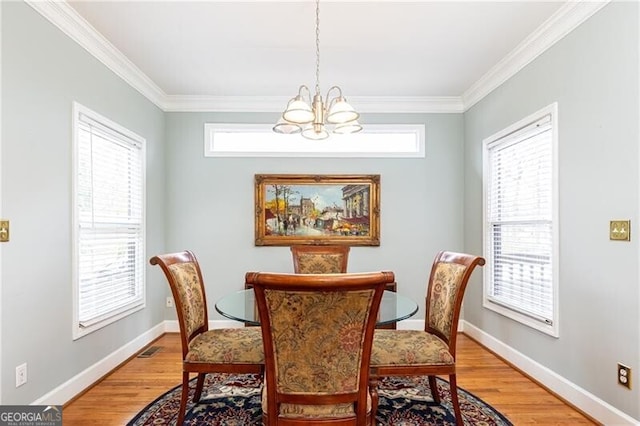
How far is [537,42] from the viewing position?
2.71 meters

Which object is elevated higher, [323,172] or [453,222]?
[323,172]

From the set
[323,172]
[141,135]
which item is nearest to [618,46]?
[323,172]

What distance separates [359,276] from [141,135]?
10.2 ft

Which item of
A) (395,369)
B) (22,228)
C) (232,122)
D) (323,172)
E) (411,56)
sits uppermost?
(411,56)

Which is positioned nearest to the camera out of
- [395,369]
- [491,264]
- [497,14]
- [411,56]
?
[395,369]

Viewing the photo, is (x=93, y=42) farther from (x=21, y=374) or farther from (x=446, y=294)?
(x=446, y=294)

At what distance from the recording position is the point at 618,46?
2.04 metres

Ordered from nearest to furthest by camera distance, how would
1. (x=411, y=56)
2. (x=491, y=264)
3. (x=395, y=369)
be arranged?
(x=395, y=369), (x=411, y=56), (x=491, y=264)

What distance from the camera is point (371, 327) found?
1.42 m

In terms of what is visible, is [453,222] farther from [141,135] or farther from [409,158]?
[141,135]

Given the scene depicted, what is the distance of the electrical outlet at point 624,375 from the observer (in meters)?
1.97

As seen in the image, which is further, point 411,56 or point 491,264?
point 491,264

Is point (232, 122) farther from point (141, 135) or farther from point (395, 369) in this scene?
point (395, 369)

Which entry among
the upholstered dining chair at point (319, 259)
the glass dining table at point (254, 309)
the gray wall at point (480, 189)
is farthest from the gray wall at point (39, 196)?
the upholstered dining chair at point (319, 259)
